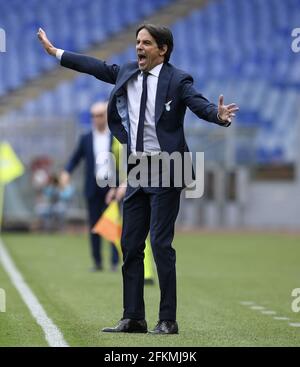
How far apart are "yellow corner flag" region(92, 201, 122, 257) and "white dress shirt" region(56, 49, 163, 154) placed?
5.59 m

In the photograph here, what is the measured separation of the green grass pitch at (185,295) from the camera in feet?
22.4

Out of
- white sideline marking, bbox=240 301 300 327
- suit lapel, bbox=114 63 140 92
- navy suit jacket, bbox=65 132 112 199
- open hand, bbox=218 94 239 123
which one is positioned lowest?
white sideline marking, bbox=240 301 300 327

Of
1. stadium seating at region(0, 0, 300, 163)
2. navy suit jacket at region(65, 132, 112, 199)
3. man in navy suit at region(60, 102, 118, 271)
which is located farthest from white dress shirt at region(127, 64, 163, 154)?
stadium seating at region(0, 0, 300, 163)

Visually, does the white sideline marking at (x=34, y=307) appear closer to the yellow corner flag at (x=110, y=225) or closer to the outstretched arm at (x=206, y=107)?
the yellow corner flag at (x=110, y=225)

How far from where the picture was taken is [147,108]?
23.2 ft

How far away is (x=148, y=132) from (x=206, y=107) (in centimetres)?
49

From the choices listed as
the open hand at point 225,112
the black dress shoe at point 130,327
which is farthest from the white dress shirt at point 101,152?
the open hand at point 225,112

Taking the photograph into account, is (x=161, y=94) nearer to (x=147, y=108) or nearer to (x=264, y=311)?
(x=147, y=108)

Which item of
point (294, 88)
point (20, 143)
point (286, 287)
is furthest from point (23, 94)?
point (286, 287)

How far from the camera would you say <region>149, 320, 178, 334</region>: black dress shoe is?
6.99 metres

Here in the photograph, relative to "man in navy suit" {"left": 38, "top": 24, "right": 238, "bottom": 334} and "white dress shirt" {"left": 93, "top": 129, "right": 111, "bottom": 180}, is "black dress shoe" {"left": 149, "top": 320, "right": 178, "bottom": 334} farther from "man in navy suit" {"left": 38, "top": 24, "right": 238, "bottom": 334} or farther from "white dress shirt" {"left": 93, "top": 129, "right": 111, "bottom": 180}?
"white dress shirt" {"left": 93, "top": 129, "right": 111, "bottom": 180}

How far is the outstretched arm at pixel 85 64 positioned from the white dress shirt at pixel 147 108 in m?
0.18

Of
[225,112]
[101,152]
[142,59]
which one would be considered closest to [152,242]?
[225,112]
